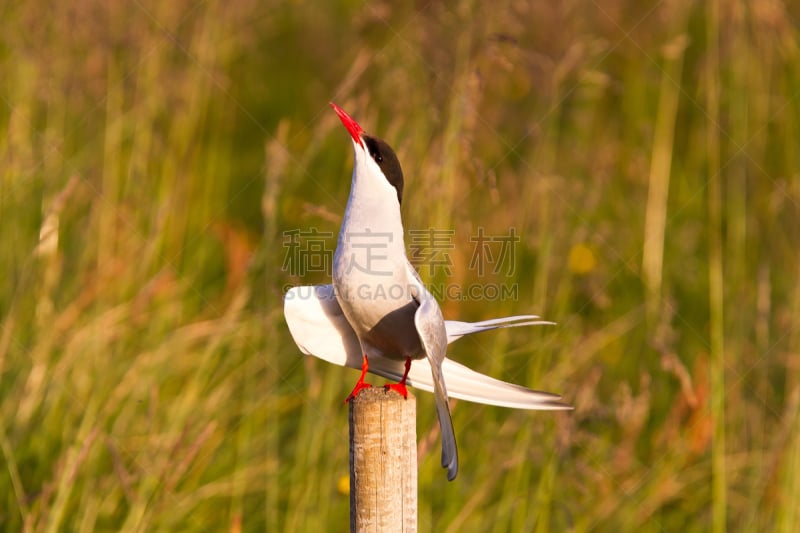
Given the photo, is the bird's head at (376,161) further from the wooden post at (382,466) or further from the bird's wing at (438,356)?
the wooden post at (382,466)

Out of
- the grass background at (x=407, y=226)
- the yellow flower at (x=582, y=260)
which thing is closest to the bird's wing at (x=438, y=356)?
the grass background at (x=407, y=226)

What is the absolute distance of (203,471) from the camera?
2.94m

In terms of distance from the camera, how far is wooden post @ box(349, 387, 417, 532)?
1.92 meters

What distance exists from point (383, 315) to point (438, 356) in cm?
18

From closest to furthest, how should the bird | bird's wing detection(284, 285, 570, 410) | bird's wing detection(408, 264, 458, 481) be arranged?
bird's wing detection(408, 264, 458, 481)
the bird
bird's wing detection(284, 285, 570, 410)

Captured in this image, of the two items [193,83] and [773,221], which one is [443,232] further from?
[773,221]

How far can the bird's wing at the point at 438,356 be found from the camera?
1913 mm

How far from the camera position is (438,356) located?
1991 mm

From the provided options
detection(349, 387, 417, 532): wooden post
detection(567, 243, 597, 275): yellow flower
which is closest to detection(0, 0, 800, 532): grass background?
detection(567, 243, 597, 275): yellow flower

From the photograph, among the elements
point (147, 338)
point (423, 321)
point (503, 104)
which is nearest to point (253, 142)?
point (503, 104)

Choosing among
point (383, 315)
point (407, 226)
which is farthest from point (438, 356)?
point (407, 226)

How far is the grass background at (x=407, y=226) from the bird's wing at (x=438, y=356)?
58 centimetres

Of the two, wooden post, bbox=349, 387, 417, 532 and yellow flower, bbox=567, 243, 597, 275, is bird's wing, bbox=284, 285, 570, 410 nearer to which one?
wooden post, bbox=349, 387, 417, 532

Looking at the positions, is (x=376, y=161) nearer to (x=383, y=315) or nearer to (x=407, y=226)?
(x=383, y=315)
